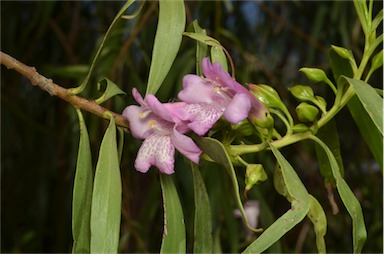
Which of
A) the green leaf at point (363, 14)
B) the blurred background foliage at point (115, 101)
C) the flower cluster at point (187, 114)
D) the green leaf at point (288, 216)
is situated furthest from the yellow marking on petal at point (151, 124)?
the blurred background foliage at point (115, 101)

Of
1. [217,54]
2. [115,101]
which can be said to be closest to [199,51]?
[217,54]

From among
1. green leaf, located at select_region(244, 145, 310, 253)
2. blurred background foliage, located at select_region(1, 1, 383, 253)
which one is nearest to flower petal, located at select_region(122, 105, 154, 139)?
green leaf, located at select_region(244, 145, 310, 253)

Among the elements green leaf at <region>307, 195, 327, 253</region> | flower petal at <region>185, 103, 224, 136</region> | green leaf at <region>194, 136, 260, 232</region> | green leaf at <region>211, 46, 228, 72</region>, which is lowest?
green leaf at <region>307, 195, 327, 253</region>

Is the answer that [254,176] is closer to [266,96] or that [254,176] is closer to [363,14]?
[266,96]

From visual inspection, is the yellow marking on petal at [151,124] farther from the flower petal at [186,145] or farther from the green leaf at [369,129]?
the green leaf at [369,129]

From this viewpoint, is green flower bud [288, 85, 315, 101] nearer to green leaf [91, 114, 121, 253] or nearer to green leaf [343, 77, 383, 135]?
green leaf [343, 77, 383, 135]

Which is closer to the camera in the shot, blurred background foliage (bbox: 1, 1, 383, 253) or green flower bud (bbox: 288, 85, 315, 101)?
green flower bud (bbox: 288, 85, 315, 101)

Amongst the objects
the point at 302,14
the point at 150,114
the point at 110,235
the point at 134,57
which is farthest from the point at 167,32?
the point at 302,14

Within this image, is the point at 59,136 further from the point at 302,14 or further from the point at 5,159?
the point at 302,14
